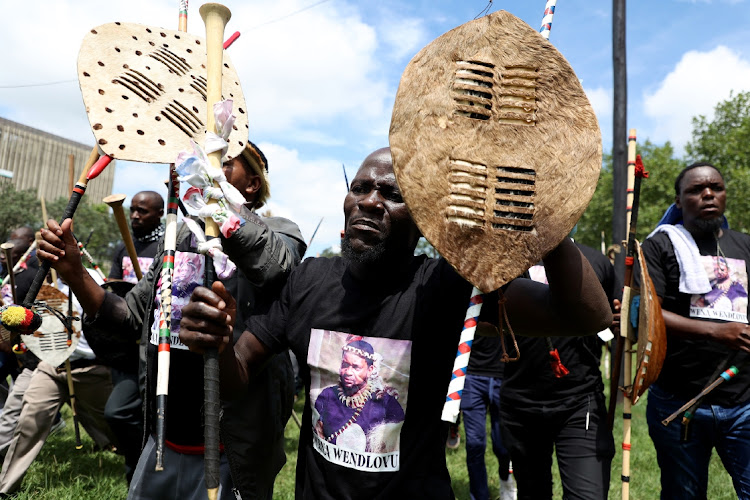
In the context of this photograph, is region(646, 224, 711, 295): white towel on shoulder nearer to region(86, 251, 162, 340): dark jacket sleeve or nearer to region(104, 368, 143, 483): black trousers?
region(86, 251, 162, 340): dark jacket sleeve

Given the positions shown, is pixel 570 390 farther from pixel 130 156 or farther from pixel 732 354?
pixel 130 156

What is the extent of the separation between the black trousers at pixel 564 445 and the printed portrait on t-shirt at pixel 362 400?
72.0 inches

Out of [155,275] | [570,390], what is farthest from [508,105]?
[570,390]

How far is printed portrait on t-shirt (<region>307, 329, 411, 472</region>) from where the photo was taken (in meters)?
1.69

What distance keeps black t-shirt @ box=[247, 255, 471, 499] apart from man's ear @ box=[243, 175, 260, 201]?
98 cm

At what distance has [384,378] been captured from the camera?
1.71 meters

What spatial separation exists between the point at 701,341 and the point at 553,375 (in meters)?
0.80

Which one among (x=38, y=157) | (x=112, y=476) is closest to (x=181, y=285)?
(x=112, y=476)

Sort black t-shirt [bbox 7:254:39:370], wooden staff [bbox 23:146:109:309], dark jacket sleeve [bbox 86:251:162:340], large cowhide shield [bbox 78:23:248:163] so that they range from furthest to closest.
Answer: black t-shirt [bbox 7:254:39:370]
dark jacket sleeve [bbox 86:251:162:340]
wooden staff [bbox 23:146:109:309]
large cowhide shield [bbox 78:23:248:163]

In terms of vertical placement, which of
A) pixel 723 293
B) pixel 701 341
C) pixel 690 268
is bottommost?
pixel 701 341

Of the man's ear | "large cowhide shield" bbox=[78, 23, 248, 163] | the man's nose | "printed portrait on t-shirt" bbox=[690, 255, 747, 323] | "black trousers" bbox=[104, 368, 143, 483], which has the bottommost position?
"black trousers" bbox=[104, 368, 143, 483]

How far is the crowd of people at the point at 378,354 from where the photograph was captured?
169 cm

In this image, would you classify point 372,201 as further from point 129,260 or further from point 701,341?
point 129,260

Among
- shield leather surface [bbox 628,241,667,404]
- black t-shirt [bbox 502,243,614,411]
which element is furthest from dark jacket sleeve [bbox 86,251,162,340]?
shield leather surface [bbox 628,241,667,404]
